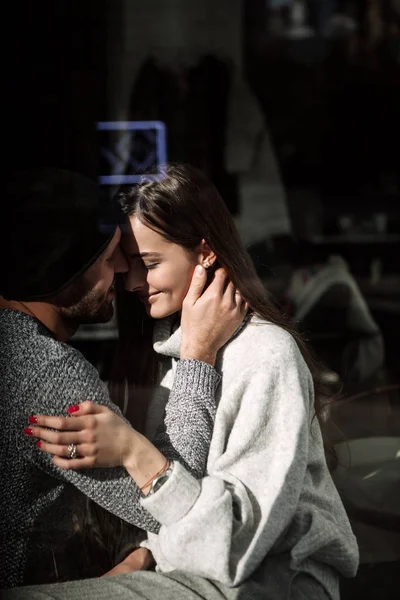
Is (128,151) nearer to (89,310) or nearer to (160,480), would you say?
(89,310)

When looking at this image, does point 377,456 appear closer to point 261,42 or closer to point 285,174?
point 285,174

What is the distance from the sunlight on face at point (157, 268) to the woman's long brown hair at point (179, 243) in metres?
0.02

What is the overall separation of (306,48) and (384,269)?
1.06 metres

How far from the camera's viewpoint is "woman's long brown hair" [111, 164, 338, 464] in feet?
6.18

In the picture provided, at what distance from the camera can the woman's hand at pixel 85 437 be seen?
5.79 ft

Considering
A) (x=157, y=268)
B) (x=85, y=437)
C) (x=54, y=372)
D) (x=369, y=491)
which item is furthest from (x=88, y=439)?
(x=369, y=491)

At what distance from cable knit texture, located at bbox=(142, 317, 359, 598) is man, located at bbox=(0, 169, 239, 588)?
67 millimetres

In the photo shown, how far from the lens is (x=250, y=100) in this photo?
3.53m

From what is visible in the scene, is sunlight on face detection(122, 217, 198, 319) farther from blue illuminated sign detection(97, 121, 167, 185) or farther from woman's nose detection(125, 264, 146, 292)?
blue illuminated sign detection(97, 121, 167, 185)

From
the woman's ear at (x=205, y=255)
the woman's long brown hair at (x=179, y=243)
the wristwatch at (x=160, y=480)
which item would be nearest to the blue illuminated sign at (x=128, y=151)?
the woman's long brown hair at (x=179, y=243)

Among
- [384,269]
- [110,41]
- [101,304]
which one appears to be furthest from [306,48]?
[101,304]

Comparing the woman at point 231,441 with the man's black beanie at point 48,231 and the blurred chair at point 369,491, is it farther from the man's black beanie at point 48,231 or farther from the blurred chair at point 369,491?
the blurred chair at point 369,491

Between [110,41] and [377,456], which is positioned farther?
[110,41]

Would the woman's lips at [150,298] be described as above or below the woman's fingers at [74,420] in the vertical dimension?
above
